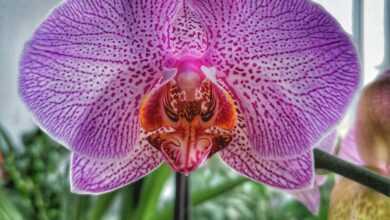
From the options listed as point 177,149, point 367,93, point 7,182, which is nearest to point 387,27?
point 367,93

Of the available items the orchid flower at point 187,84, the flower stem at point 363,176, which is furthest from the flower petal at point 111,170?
the flower stem at point 363,176

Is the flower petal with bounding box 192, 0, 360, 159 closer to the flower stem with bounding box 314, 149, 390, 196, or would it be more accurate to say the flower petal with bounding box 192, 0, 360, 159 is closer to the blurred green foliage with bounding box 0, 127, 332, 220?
the flower stem with bounding box 314, 149, 390, 196

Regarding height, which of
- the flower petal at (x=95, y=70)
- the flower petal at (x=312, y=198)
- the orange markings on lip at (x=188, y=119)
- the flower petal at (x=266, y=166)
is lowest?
the flower petal at (x=312, y=198)

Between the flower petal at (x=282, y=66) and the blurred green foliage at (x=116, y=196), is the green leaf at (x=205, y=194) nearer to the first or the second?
the blurred green foliage at (x=116, y=196)

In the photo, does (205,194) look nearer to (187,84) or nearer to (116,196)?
(116,196)

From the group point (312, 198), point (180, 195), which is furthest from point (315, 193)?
A: point (180, 195)
